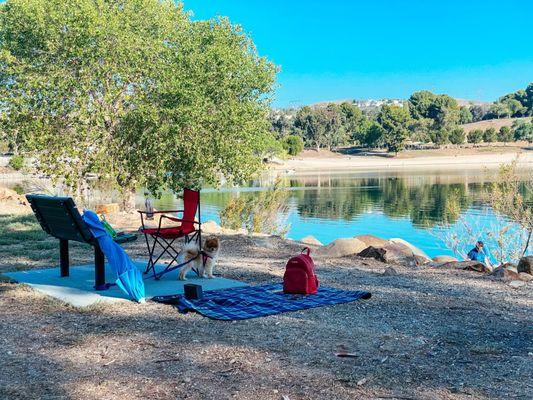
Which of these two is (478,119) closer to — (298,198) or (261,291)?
(298,198)

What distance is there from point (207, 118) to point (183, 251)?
6867mm

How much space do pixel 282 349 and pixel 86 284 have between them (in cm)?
295

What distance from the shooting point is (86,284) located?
6.42 m

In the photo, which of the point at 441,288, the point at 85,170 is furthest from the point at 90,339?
the point at 85,170

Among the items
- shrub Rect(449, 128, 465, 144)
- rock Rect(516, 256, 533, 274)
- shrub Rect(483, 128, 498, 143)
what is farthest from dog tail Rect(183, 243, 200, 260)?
shrub Rect(483, 128, 498, 143)

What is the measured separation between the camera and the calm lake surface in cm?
2286

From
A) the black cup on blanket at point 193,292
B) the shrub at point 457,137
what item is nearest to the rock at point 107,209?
the black cup on blanket at point 193,292

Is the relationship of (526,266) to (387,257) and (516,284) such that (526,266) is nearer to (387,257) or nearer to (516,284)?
(516,284)

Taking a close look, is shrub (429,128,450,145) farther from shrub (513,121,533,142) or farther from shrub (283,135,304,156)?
shrub (283,135,304,156)

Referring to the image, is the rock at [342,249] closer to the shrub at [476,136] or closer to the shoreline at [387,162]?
the shoreline at [387,162]

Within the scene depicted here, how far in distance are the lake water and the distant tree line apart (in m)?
46.8

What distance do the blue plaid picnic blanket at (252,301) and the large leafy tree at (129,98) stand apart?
23.8 feet

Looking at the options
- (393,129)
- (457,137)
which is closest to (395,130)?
(393,129)

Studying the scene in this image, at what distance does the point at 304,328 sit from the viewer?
15.8 feet
